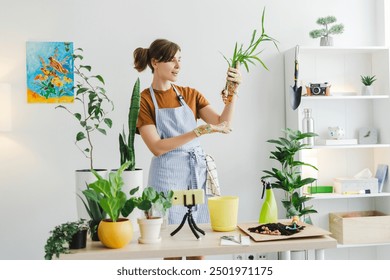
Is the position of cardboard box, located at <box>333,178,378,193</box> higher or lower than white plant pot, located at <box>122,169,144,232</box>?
lower

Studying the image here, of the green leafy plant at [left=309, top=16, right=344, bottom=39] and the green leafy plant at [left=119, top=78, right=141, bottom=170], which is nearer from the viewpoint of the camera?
the green leafy plant at [left=119, top=78, right=141, bottom=170]

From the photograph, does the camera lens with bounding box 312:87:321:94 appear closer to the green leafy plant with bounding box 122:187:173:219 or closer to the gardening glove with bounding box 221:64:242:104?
the gardening glove with bounding box 221:64:242:104

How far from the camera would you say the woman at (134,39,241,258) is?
2842 mm

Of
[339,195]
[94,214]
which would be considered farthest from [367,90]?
[94,214]

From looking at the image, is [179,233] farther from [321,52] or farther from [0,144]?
[321,52]

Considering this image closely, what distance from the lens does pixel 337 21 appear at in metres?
4.17

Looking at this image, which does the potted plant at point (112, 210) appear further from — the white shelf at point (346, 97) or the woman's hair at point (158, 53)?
the white shelf at point (346, 97)

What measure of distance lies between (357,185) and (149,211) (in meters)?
2.54

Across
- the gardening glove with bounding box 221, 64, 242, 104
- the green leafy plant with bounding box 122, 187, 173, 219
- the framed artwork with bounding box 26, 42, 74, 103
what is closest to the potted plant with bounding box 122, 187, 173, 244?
the green leafy plant with bounding box 122, 187, 173, 219

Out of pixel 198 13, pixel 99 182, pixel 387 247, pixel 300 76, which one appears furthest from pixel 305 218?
pixel 99 182

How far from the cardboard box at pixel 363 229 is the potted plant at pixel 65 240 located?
2.56 meters

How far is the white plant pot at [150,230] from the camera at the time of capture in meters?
1.90

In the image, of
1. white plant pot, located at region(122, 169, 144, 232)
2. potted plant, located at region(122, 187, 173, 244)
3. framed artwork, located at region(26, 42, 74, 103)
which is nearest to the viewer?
potted plant, located at region(122, 187, 173, 244)

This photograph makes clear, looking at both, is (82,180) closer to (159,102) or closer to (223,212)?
(223,212)
